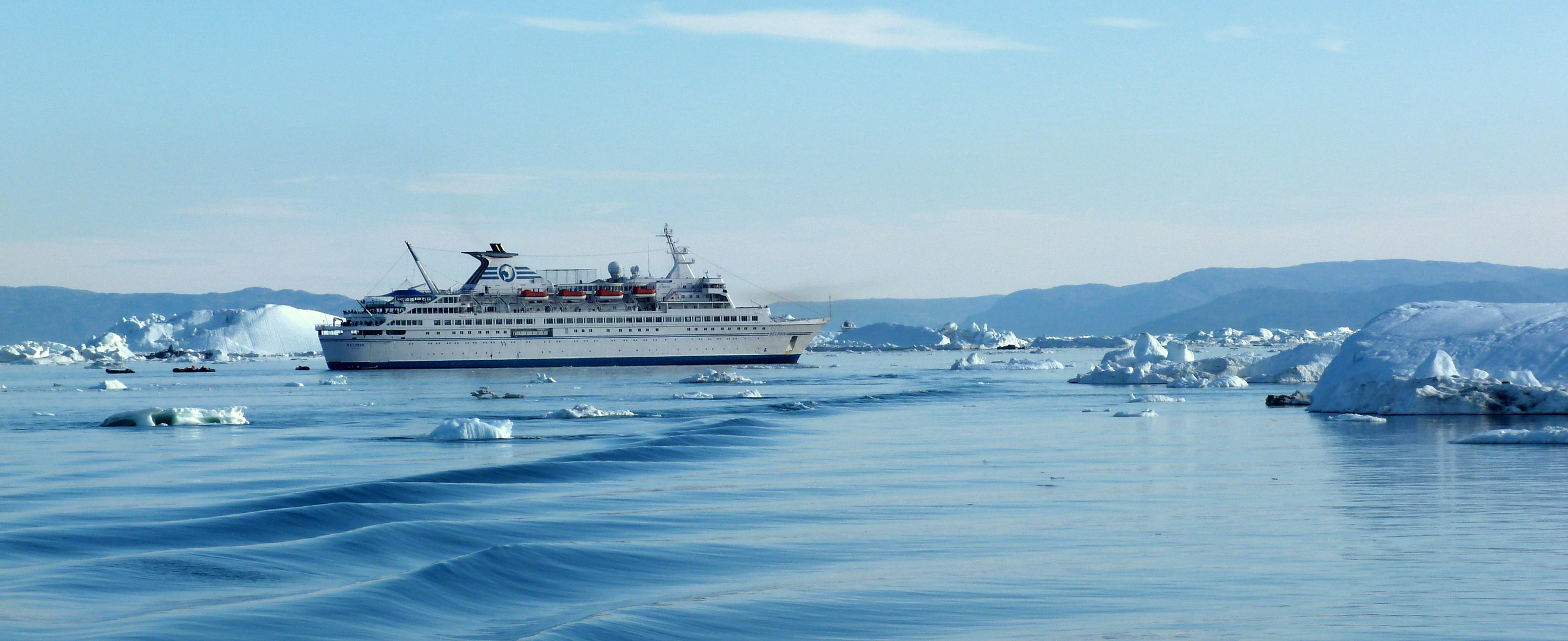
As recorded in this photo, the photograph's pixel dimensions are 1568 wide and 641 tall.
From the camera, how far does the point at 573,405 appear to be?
3117 centimetres

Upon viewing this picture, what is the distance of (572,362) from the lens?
67438 mm

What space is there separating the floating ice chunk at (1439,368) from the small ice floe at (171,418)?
67.4ft

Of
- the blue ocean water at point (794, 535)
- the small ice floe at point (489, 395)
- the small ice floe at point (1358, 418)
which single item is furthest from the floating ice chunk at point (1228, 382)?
the small ice floe at point (489, 395)

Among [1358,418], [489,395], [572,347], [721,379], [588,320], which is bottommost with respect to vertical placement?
[489,395]

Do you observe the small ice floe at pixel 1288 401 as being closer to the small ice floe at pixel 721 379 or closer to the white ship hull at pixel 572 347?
the small ice floe at pixel 721 379

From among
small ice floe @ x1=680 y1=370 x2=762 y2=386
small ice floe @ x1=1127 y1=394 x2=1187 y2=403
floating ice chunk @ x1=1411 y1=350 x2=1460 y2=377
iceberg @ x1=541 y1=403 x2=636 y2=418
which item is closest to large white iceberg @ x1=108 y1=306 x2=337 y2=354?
small ice floe @ x1=680 y1=370 x2=762 y2=386

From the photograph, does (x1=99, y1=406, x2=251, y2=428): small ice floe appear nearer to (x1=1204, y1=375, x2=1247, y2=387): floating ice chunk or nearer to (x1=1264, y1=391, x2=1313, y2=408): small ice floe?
(x1=1264, y1=391, x2=1313, y2=408): small ice floe

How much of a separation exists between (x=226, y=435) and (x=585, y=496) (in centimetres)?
1143

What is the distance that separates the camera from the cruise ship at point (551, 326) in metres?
65.8

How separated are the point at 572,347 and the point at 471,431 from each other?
47498 mm

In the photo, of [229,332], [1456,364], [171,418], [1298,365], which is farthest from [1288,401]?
[229,332]

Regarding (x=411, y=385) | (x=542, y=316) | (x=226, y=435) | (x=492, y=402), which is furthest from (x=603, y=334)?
(x=226, y=435)

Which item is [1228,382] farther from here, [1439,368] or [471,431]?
[471,431]

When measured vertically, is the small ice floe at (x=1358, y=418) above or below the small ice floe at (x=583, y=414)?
above
